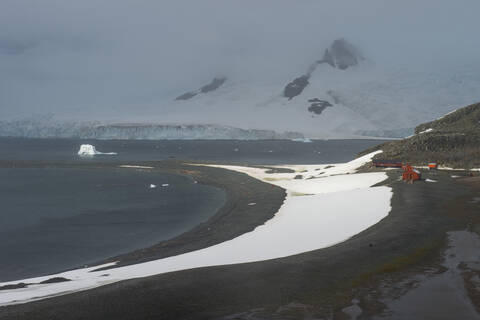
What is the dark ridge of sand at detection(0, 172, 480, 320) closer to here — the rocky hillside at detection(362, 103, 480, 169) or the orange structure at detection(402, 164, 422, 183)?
the orange structure at detection(402, 164, 422, 183)

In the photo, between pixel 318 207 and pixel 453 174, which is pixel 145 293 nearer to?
pixel 318 207

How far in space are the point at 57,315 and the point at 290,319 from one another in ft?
24.2

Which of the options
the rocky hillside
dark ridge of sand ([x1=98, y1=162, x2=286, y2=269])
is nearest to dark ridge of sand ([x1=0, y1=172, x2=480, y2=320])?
dark ridge of sand ([x1=98, y1=162, x2=286, y2=269])

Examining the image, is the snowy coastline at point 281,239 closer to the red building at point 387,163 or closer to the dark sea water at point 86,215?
the dark sea water at point 86,215

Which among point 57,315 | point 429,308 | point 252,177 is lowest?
point 429,308

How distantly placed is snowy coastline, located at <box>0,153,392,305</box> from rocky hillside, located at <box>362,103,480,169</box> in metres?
20.7

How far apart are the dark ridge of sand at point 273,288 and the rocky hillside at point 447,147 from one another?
48.7 meters

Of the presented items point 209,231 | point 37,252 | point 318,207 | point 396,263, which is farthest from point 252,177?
point 396,263

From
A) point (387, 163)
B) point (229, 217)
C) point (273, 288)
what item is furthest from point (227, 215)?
point (387, 163)

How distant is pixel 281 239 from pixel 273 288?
12928mm

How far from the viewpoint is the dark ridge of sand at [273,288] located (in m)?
16.4

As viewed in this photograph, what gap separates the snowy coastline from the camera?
22797 mm

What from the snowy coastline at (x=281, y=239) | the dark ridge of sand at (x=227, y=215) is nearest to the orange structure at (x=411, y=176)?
the snowy coastline at (x=281, y=239)

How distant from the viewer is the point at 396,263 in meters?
21.9
